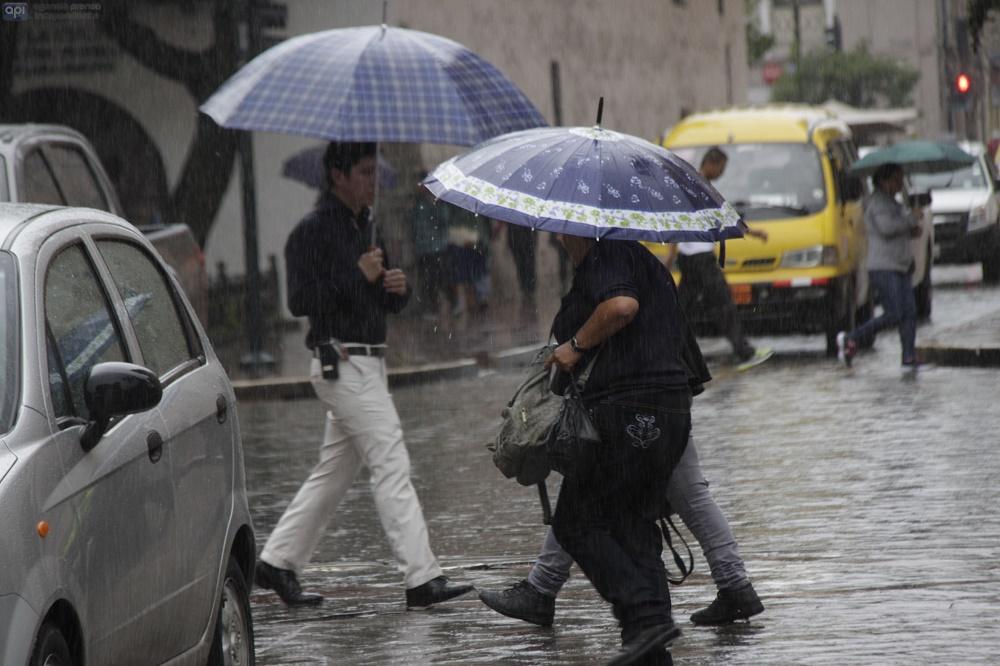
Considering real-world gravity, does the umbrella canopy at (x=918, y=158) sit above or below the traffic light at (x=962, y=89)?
below

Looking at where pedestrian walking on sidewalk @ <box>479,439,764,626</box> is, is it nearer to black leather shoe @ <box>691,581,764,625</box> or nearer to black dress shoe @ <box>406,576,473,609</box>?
black leather shoe @ <box>691,581,764,625</box>

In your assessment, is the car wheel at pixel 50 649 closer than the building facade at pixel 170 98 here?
Yes

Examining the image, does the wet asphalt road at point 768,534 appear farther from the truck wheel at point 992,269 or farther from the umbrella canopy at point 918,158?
the truck wheel at point 992,269

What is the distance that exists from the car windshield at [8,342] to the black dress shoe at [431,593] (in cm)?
299

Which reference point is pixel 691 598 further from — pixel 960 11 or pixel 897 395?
pixel 960 11

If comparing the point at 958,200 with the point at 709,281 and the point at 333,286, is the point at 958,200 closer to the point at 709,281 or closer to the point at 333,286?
the point at 709,281

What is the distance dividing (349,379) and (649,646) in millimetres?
2321

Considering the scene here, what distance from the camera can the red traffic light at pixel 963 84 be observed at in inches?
1272

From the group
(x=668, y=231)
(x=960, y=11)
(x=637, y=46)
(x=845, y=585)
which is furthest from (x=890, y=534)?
(x=960, y=11)

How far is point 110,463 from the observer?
4906mm

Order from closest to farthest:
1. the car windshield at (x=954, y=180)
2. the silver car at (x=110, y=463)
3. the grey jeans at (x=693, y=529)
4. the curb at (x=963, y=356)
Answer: the silver car at (x=110, y=463)
the grey jeans at (x=693, y=529)
the curb at (x=963, y=356)
the car windshield at (x=954, y=180)

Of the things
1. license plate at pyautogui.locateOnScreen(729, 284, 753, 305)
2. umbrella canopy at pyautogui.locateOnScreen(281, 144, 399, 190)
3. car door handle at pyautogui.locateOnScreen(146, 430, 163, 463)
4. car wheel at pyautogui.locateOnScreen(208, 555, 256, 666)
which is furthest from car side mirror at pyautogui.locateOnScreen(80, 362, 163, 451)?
license plate at pyautogui.locateOnScreen(729, 284, 753, 305)

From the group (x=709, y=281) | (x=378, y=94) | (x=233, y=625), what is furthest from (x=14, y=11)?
(x=233, y=625)

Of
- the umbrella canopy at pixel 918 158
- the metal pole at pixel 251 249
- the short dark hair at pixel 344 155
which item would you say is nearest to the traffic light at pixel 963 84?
the umbrella canopy at pixel 918 158
